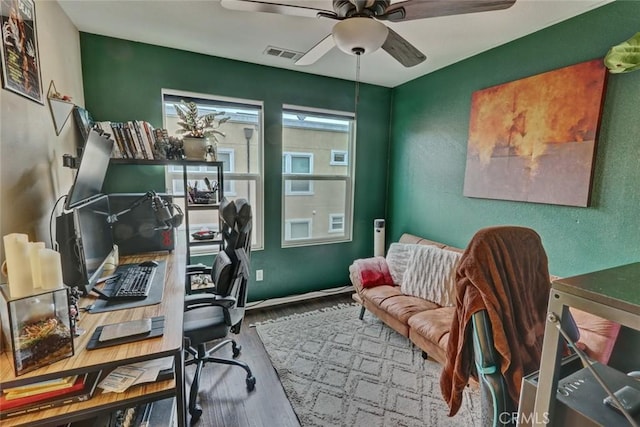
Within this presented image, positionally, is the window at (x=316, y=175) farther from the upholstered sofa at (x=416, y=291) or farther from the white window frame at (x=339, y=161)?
the upholstered sofa at (x=416, y=291)

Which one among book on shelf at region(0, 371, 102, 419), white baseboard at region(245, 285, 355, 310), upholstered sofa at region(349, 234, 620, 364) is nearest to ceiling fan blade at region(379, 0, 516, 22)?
upholstered sofa at region(349, 234, 620, 364)

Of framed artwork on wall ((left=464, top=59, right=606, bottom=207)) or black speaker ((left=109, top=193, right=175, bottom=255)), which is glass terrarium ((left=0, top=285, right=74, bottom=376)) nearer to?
black speaker ((left=109, top=193, right=175, bottom=255))

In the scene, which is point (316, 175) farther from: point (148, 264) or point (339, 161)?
point (148, 264)

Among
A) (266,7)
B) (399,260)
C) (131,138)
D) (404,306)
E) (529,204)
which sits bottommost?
(404,306)

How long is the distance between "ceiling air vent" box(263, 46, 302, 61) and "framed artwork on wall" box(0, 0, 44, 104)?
1.51 m

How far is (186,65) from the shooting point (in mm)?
2695

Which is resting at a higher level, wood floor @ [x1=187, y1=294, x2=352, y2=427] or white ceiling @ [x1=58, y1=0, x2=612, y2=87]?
white ceiling @ [x1=58, y1=0, x2=612, y2=87]

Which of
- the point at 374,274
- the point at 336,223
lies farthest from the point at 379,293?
the point at 336,223

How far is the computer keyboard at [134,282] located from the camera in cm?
150

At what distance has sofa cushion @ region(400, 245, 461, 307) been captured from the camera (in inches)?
97.3

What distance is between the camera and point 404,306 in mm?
2432

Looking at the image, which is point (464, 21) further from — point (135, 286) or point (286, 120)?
point (135, 286)

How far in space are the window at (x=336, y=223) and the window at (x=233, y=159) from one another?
87 centimetres

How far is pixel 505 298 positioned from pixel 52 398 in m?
1.57
